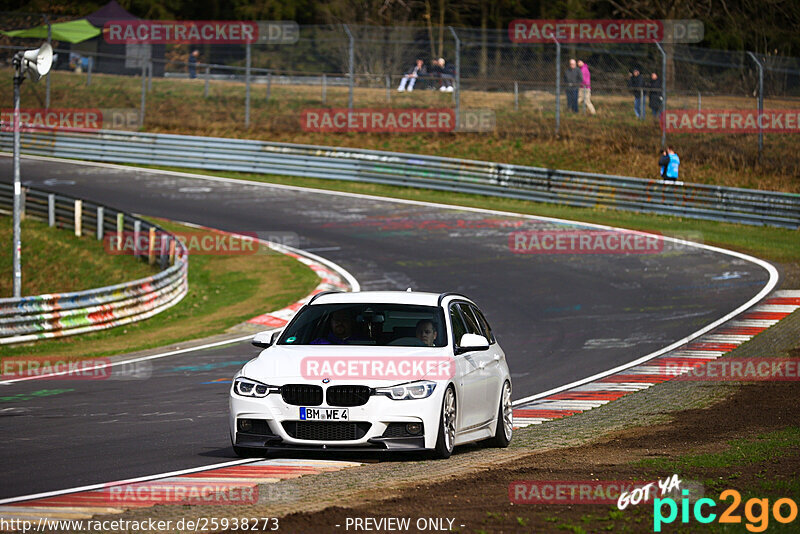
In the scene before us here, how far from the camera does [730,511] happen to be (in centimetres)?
698

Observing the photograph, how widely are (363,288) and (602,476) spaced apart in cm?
1548

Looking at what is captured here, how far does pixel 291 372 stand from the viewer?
368 inches

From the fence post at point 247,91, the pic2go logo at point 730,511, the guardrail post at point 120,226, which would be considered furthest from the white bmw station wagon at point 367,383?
the fence post at point 247,91

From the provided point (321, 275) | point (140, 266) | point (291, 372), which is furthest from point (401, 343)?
point (140, 266)

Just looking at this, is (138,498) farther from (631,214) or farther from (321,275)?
(631,214)

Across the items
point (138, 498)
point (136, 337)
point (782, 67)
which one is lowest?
point (136, 337)

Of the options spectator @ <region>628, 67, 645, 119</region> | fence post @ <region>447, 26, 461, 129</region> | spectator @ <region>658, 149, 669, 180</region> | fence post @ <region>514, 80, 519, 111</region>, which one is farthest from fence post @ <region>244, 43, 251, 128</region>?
spectator @ <region>658, 149, 669, 180</region>

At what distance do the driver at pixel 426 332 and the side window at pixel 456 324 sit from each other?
0.21 meters

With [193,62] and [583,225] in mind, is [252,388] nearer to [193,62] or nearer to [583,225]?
[583,225]

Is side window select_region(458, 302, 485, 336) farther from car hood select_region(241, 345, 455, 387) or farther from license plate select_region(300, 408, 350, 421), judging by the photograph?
license plate select_region(300, 408, 350, 421)

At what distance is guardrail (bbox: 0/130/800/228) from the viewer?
31.9m

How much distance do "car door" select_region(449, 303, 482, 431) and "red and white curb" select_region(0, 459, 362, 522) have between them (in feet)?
3.75

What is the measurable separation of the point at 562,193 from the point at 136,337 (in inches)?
681

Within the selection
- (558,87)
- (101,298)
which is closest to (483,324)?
(101,298)
